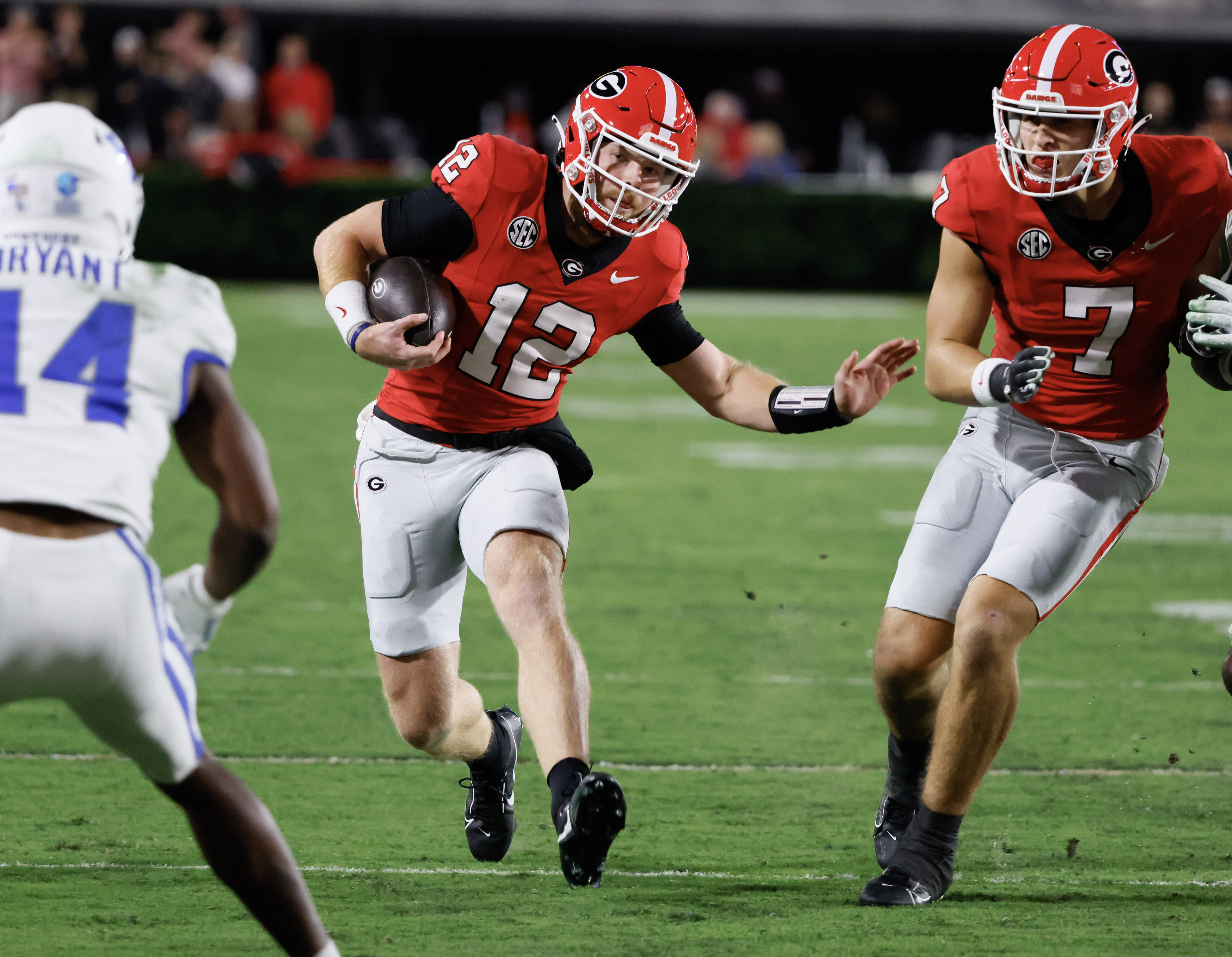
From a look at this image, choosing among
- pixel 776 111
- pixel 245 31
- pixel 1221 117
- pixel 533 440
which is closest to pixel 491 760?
pixel 533 440

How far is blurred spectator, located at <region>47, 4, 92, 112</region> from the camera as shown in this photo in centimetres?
1630

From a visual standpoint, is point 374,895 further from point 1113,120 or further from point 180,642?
point 1113,120

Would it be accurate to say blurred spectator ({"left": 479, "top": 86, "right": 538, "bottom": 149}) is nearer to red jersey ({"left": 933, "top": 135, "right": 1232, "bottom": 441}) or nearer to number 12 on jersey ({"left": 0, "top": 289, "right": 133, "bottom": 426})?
red jersey ({"left": 933, "top": 135, "right": 1232, "bottom": 441})

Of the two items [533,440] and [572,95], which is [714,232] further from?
[533,440]

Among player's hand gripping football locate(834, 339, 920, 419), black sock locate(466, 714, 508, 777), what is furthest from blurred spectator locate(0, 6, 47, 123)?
player's hand gripping football locate(834, 339, 920, 419)

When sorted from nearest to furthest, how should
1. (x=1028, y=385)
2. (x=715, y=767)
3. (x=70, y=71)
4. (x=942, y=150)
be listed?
(x=1028, y=385), (x=715, y=767), (x=70, y=71), (x=942, y=150)

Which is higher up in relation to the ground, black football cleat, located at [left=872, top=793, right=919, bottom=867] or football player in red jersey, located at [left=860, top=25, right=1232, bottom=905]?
football player in red jersey, located at [left=860, top=25, right=1232, bottom=905]

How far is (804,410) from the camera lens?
4.30m

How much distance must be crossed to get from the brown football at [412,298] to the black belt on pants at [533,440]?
0.29 m

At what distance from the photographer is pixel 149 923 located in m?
3.66

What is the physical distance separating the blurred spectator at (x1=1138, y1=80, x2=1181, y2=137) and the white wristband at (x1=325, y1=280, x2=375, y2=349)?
29.0 ft

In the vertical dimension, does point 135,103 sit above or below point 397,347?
below

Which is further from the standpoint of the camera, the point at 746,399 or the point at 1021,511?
the point at 746,399

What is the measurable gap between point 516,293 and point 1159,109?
12.6 meters
